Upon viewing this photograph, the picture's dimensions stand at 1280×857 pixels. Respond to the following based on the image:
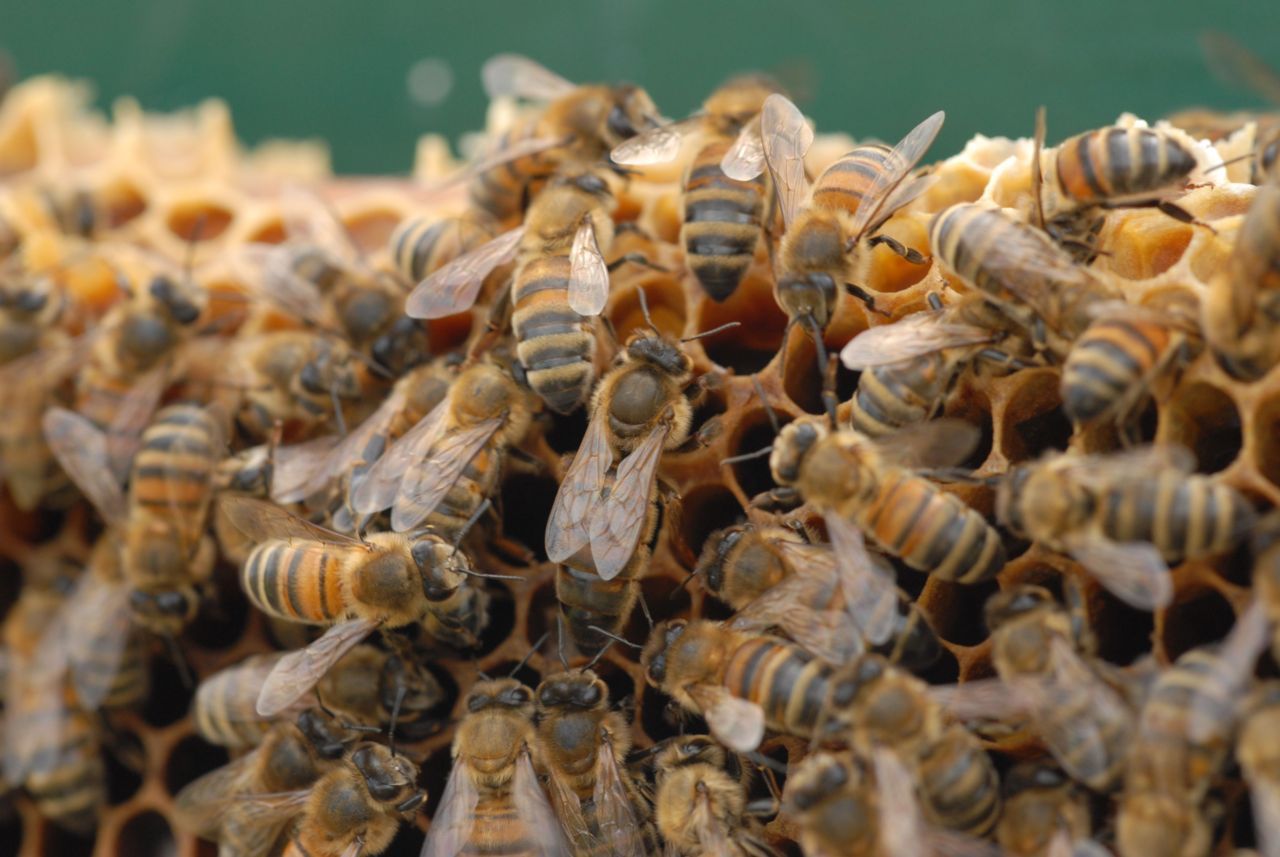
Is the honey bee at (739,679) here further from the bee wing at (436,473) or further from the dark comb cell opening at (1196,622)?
the dark comb cell opening at (1196,622)

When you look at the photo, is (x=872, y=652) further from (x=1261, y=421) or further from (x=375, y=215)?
(x=375, y=215)

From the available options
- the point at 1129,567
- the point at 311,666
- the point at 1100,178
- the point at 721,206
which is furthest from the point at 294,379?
the point at 1129,567

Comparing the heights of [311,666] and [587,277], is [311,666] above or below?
below

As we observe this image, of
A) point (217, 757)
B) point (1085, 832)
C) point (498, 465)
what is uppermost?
point (498, 465)

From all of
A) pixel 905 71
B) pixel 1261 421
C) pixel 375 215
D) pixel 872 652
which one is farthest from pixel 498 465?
pixel 905 71

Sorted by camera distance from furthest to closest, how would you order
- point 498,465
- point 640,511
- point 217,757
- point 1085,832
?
point 217,757
point 498,465
point 640,511
point 1085,832

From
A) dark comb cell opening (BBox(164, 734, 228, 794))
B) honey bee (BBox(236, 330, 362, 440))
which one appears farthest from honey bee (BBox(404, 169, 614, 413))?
dark comb cell opening (BBox(164, 734, 228, 794))

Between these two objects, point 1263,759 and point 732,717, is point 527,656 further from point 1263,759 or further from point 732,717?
point 1263,759
